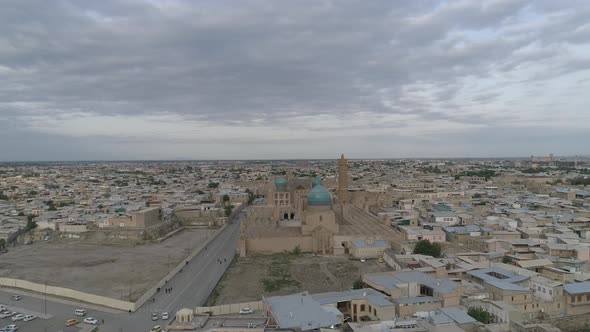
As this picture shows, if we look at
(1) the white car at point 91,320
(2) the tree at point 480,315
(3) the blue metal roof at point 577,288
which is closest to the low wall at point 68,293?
(1) the white car at point 91,320

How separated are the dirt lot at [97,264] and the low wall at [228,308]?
6540 mm

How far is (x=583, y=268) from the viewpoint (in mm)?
29688

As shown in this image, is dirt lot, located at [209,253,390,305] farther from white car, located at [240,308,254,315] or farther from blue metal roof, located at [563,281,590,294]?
blue metal roof, located at [563,281,590,294]

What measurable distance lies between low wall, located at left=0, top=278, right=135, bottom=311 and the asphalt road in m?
0.38

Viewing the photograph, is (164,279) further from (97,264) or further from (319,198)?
(319,198)

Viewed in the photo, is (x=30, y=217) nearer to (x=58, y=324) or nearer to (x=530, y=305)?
(x=58, y=324)

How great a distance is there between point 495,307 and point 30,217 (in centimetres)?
5267

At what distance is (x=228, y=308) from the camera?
2358cm

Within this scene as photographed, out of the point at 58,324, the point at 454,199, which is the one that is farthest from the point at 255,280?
the point at 454,199

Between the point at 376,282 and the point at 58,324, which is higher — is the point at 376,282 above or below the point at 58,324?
above

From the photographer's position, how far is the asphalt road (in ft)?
76.4

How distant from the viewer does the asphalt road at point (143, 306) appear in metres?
23.3

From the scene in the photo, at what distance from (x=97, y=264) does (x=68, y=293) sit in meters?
8.84

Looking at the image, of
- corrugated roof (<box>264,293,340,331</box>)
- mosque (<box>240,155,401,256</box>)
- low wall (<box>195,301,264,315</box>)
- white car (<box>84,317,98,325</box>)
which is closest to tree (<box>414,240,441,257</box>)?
mosque (<box>240,155,401,256</box>)
